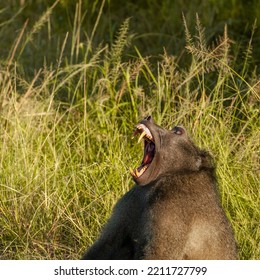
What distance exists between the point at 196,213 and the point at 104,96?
2.39 m

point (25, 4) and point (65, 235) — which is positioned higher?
point (65, 235)

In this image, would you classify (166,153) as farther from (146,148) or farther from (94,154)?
(94,154)

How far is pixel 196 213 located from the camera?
466 cm

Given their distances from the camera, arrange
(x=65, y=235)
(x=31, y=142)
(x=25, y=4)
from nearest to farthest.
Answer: (x=65, y=235) < (x=31, y=142) < (x=25, y=4)

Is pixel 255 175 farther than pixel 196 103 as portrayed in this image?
No

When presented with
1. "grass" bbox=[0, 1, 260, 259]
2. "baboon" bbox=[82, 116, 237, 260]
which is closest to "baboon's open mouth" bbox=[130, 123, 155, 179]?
"baboon" bbox=[82, 116, 237, 260]

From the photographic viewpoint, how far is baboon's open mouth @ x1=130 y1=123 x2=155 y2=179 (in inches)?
180

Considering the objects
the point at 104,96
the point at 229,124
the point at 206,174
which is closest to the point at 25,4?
the point at 104,96

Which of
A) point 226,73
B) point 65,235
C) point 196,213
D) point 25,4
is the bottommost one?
point 25,4

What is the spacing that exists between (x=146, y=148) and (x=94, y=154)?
74.3 inches

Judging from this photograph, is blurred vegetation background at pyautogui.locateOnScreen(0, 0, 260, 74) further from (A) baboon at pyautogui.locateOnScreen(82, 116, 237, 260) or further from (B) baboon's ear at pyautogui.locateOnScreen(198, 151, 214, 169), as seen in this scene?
(A) baboon at pyautogui.locateOnScreen(82, 116, 237, 260)
